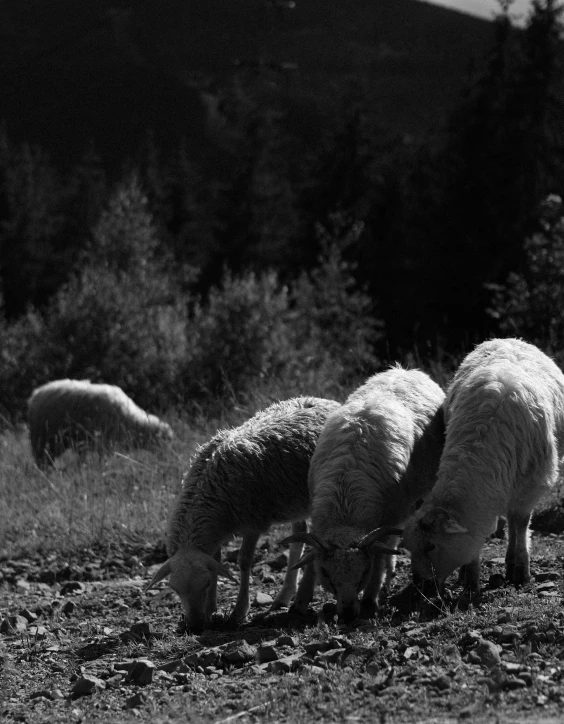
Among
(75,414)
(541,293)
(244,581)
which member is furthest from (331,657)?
(541,293)

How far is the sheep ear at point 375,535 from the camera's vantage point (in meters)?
5.06

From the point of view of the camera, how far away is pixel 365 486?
540 centimetres

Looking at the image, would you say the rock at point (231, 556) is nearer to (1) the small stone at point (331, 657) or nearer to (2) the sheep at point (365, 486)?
(2) the sheep at point (365, 486)

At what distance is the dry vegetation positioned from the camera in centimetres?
376

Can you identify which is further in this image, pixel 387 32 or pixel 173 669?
pixel 387 32

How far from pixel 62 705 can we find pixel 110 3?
93.3 metres

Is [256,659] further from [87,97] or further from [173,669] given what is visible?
[87,97]

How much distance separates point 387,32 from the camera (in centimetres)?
9712

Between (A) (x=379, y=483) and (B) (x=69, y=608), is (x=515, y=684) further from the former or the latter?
(B) (x=69, y=608)

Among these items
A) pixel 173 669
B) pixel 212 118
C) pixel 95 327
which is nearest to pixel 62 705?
pixel 173 669

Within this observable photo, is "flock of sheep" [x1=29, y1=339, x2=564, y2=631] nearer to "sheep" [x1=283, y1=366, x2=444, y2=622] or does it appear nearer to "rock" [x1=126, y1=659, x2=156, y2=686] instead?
"sheep" [x1=283, y1=366, x2=444, y2=622]

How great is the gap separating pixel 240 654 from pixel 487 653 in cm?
122

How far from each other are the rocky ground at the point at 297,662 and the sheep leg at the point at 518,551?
0.36 feet

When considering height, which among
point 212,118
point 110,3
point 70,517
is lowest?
point 70,517
